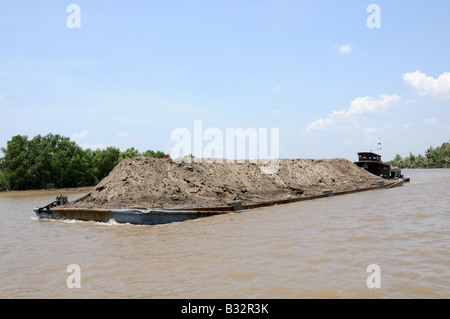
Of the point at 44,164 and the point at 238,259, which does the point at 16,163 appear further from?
the point at 238,259

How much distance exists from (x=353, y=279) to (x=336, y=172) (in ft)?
102

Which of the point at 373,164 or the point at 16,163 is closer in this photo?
the point at 373,164

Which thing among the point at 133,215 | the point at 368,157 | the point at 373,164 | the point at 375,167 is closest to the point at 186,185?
the point at 133,215

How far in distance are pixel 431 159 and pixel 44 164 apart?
561 ft

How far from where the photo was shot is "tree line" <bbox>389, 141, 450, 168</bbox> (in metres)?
155

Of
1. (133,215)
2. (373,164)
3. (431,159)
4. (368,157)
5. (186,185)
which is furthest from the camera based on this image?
(431,159)

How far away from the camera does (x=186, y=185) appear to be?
19.0 metres

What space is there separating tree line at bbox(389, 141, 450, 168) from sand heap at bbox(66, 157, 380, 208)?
156989 millimetres

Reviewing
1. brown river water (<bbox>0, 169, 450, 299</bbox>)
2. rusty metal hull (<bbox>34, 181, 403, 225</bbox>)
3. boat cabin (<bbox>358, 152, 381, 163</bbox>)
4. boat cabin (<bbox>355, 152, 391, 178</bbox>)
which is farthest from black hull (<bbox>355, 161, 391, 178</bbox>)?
brown river water (<bbox>0, 169, 450, 299</bbox>)

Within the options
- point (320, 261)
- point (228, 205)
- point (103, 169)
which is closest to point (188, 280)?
point (320, 261)

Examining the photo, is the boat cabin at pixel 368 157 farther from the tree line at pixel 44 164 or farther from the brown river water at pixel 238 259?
the tree line at pixel 44 164

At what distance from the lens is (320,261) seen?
7637 millimetres

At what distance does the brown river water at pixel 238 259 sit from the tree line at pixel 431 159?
169m

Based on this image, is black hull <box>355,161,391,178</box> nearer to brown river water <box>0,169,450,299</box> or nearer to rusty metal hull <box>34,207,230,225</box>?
brown river water <box>0,169,450,299</box>
